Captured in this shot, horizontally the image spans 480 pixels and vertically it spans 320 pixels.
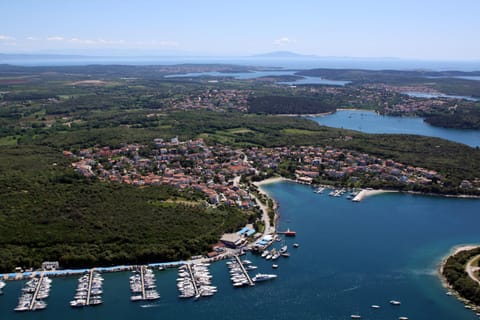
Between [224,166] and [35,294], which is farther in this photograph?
[224,166]

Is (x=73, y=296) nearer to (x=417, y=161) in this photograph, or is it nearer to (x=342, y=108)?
(x=417, y=161)

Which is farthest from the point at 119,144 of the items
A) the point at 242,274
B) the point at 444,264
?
the point at 444,264

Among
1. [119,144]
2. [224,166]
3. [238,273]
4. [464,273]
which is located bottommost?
[238,273]

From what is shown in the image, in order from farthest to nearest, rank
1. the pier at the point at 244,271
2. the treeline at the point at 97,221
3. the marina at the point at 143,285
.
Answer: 1. the treeline at the point at 97,221
2. the pier at the point at 244,271
3. the marina at the point at 143,285

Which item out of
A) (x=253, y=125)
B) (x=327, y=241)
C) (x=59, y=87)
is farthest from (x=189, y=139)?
(x=59, y=87)

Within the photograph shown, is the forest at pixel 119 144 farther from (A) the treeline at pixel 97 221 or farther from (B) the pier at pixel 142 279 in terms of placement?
(B) the pier at pixel 142 279

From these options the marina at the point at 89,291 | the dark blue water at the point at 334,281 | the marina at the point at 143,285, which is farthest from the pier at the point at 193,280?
the marina at the point at 89,291

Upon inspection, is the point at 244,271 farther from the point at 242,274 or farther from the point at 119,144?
the point at 119,144

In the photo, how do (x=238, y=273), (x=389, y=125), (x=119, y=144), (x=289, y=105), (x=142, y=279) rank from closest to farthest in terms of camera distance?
(x=142, y=279), (x=238, y=273), (x=119, y=144), (x=389, y=125), (x=289, y=105)
